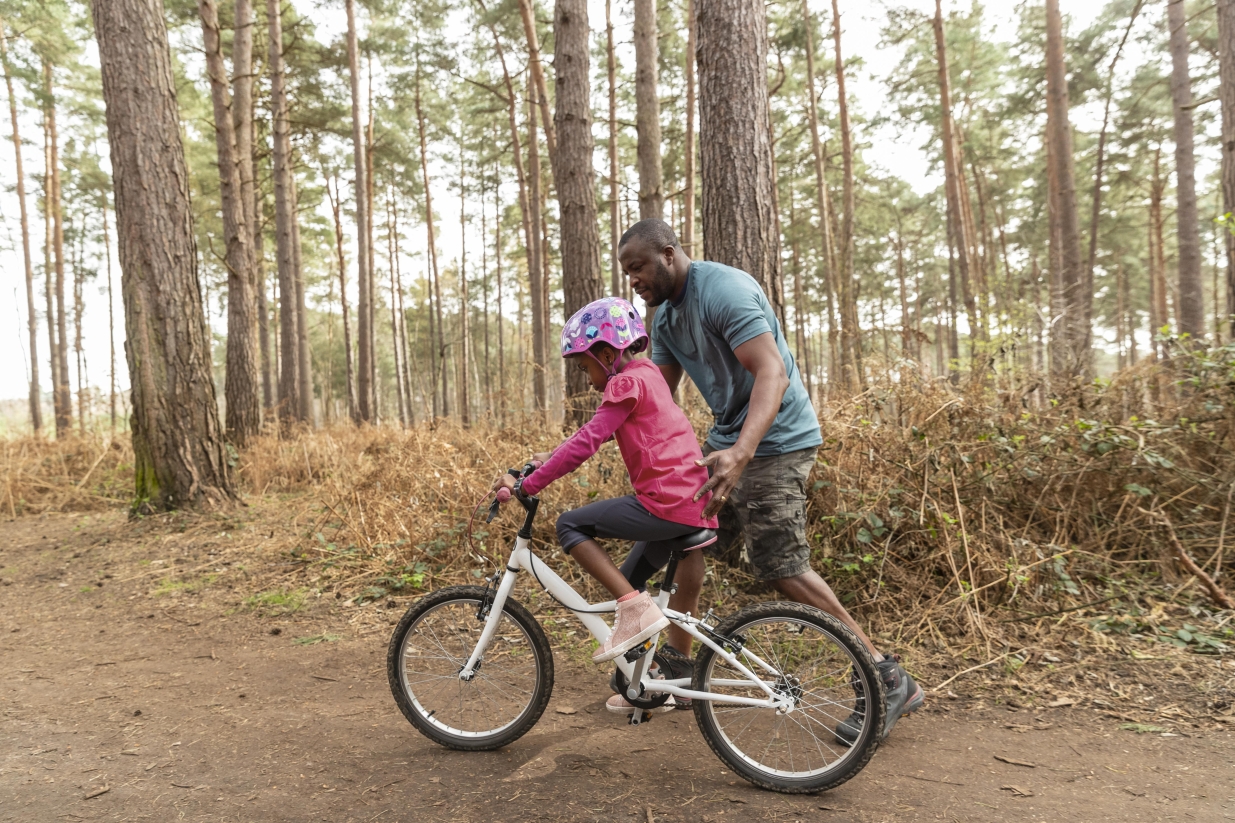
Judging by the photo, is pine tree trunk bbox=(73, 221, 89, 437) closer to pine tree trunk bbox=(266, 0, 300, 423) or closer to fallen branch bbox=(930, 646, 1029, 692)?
pine tree trunk bbox=(266, 0, 300, 423)

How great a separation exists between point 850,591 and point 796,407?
1.88 m

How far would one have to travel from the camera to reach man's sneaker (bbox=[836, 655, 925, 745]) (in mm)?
2734

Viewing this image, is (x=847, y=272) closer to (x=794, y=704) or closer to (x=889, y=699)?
(x=889, y=699)

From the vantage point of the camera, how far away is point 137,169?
6.88 metres

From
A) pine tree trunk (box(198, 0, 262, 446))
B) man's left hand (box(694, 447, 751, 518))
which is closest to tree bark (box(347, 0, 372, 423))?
pine tree trunk (box(198, 0, 262, 446))

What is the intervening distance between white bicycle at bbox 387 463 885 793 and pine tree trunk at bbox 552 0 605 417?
546cm

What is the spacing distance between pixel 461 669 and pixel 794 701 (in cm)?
148

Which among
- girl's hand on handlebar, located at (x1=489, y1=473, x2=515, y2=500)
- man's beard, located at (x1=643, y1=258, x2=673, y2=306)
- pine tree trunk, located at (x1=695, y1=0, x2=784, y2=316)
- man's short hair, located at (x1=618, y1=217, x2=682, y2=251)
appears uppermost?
pine tree trunk, located at (x1=695, y1=0, x2=784, y2=316)

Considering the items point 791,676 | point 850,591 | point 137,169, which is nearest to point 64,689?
point 791,676

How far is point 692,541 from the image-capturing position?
2881mm

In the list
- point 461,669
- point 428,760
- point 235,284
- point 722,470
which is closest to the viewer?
point 722,470

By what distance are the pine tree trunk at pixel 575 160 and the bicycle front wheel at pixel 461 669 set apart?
215 inches

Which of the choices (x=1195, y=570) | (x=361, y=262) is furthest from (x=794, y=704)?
(x=361, y=262)

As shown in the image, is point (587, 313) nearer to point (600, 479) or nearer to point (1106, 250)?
point (600, 479)
